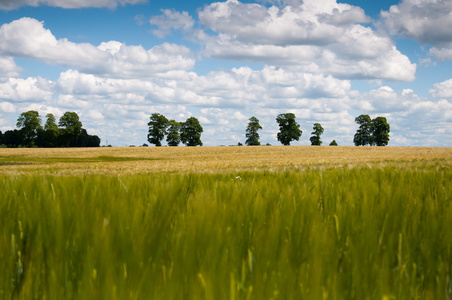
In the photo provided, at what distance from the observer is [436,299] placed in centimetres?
113

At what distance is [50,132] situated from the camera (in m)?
130

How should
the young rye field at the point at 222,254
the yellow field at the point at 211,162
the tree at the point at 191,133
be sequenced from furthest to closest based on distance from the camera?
the tree at the point at 191,133
the yellow field at the point at 211,162
the young rye field at the point at 222,254

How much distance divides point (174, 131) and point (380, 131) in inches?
2837

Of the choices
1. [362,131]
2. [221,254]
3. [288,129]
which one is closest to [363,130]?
[362,131]

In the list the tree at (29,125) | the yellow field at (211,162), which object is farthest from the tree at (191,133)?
the yellow field at (211,162)

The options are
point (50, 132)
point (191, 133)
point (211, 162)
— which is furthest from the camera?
point (191, 133)

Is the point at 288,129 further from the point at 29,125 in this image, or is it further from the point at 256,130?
the point at 29,125

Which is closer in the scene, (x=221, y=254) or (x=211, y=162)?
(x=221, y=254)

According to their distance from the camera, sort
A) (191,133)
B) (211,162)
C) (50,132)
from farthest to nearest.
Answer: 1. (191,133)
2. (50,132)
3. (211,162)

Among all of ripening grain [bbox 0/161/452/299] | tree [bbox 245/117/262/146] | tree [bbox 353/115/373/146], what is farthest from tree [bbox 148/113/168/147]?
ripening grain [bbox 0/161/452/299]

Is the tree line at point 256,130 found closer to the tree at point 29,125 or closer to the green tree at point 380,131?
the green tree at point 380,131

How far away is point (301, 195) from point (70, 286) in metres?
1.59

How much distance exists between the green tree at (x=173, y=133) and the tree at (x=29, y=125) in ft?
147

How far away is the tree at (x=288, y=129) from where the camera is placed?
438ft
